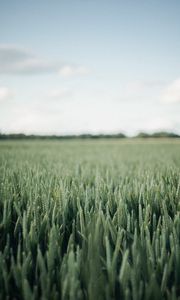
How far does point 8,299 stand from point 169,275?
19.8 inches

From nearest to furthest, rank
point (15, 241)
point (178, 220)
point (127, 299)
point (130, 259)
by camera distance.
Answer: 1. point (127, 299)
2. point (130, 259)
3. point (178, 220)
4. point (15, 241)

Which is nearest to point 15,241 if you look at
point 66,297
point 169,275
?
point 66,297

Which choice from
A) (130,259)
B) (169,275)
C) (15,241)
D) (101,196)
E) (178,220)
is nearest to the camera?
(169,275)

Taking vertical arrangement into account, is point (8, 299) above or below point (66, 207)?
below

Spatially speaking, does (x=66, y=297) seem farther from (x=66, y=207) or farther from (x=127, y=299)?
(x=66, y=207)

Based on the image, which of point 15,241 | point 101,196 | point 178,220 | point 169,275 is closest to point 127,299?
point 169,275

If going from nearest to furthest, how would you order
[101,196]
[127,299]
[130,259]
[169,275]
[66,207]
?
[127,299] → [169,275] → [130,259] → [66,207] → [101,196]

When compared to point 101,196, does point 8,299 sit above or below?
below

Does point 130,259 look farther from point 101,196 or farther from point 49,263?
point 101,196

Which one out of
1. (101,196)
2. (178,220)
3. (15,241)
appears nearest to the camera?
(178,220)

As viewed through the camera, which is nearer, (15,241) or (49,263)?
(49,263)

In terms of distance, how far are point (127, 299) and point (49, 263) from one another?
0.29 meters

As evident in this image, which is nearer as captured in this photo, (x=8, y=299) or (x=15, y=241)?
(x=8, y=299)

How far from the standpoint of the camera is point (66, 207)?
153cm
